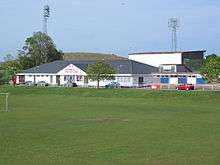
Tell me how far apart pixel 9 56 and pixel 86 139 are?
117 metres

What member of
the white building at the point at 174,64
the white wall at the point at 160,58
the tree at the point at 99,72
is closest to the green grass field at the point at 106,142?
the tree at the point at 99,72

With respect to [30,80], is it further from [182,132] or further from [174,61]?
[182,132]

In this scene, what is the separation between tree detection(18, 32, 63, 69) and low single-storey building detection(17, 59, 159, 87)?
17327 millimetres

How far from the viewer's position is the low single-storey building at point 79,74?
10069 cm

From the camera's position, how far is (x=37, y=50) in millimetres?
134250

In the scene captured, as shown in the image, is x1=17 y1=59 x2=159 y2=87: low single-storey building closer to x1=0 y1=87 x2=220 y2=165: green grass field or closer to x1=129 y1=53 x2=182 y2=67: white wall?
x1=129 y1=53 x2=182 y2=67: white wall

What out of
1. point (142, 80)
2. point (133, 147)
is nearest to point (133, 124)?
point (133, 147)

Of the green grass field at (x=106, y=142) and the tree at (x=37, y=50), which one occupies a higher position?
the tree at (x=37, y=50)

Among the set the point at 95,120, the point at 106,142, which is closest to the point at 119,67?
the point at 95,120

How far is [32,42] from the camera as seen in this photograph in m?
133

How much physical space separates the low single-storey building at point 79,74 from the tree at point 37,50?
56.8 feet

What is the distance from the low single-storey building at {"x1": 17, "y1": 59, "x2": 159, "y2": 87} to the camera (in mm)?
100688

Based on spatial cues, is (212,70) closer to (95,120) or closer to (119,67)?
(119,67)

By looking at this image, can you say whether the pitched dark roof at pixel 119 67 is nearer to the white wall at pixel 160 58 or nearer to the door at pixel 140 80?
the door at pixel 140 80
